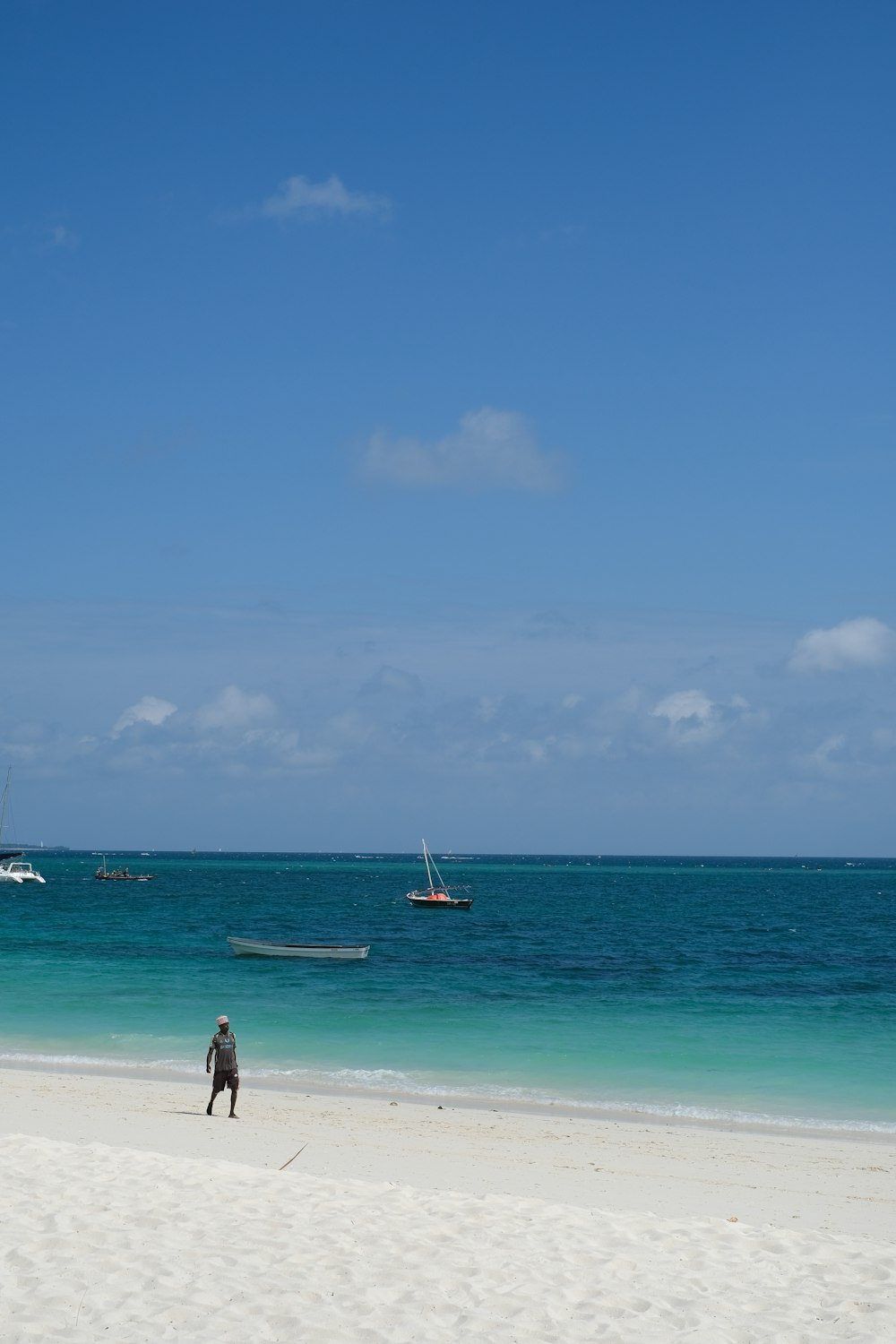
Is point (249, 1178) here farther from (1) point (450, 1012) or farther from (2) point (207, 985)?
(2) point (207, 985)

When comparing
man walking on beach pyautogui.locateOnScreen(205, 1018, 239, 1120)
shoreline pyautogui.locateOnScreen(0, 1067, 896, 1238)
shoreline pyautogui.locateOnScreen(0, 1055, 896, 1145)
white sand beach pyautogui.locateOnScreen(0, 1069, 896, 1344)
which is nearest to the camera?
white sand beach pyautogui.locateOnScreen(0, 1069, 896, 1344)

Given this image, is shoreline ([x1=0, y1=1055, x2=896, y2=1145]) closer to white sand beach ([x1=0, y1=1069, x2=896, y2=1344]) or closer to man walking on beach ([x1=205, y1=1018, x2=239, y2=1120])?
white sand beach ([x1=0, y1=1069, x2=896, y2=1344])

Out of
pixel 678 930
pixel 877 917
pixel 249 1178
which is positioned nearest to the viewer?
pixel 249 1178

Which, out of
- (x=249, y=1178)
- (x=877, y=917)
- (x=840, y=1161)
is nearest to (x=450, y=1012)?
(x=840, y=1161)

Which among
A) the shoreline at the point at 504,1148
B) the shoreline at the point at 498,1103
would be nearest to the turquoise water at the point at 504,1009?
the shoreline at the point at 498,1103

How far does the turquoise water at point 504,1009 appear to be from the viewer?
24.9 metres

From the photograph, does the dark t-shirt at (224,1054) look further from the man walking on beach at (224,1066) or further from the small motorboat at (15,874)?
the small motorboat at (15,874)

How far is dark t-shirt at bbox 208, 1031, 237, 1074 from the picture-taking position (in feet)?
65.5

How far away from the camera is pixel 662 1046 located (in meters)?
28.7

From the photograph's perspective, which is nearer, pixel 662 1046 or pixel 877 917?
pixel 662 1046

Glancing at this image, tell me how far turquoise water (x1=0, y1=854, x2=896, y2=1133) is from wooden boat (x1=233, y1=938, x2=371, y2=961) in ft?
3.54

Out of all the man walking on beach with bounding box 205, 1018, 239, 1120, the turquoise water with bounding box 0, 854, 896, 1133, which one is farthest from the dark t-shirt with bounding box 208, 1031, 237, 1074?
the turquoise water with bounding box 0, 854, 896, 1133

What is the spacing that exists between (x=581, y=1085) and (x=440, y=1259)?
1388 cm

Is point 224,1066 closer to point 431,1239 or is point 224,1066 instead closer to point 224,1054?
point 224,1054
